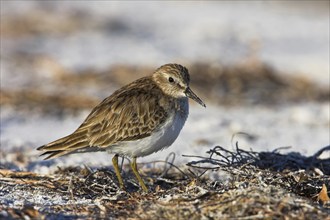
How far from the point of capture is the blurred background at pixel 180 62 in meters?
8.98

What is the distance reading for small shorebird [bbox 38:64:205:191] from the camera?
628cm

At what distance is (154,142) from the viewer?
20.5 feet

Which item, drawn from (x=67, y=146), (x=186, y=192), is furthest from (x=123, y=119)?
(x=186, y=192)

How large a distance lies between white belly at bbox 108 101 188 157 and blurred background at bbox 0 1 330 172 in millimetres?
762

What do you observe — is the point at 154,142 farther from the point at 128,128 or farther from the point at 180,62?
the point at 180,62

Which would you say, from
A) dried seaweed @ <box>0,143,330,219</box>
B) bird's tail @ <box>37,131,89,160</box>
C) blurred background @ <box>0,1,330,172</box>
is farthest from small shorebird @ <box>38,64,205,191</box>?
blurred background @ <box>0,1,330,172</box>

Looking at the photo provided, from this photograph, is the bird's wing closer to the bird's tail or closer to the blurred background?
the bird's tail

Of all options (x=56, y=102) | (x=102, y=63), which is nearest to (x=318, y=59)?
(x=102, y=63)

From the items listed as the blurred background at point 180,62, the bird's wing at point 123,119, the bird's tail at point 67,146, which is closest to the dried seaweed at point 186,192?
the bird's tail at point 67,146

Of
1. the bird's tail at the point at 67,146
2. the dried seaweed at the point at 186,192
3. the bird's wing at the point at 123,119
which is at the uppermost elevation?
the bird's wing at the point at 123,119

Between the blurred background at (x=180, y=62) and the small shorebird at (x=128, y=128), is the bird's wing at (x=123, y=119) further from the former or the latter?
the blurred background at (x=180, y=62)

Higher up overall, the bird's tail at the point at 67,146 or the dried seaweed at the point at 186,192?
the bird's tail at the point at 67,146

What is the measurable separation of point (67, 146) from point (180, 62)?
7020mm

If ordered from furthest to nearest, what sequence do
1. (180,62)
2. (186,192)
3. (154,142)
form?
(180,62) < (154,142) < (186,192)
